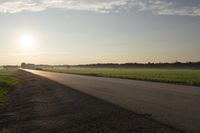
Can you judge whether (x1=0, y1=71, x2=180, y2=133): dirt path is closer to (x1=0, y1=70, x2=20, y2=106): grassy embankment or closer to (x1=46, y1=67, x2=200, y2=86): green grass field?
(x1=0, y1=70, x2=20, y2=106): grassy embankment

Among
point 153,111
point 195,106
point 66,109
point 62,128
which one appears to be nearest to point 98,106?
point 66,109

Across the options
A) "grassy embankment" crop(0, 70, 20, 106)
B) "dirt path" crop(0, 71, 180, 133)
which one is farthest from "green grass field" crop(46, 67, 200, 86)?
"dirt path" crop(0, 71, 180, 133)

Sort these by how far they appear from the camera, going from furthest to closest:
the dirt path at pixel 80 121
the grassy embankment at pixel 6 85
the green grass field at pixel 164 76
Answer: the green grass field at pixel 164 76
the grassy embankment at pixel 6 85
the dirt path at pixel 80 121

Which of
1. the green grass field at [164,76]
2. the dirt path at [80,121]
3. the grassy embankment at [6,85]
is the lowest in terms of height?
the grassy embankment at [6,85]

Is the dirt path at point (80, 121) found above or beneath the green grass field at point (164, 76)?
beneath

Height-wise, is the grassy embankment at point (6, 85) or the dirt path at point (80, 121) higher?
the dirt path at point (80, 121)

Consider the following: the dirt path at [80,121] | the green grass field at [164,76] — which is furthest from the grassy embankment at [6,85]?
the green grass field at [164,76]

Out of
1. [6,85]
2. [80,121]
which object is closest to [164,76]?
[6,85]

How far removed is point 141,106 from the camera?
1848cm

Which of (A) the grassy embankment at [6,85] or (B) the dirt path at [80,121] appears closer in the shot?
(B) the dirt path at [80,121]

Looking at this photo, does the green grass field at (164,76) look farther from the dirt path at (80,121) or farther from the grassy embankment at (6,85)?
the dirt path at (80,121)

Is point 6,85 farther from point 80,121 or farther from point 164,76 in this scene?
point 80,121

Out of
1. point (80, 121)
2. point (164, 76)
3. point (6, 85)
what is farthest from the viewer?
point (164, 76)

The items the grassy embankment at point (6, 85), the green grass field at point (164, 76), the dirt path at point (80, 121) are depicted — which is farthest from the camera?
the green grass field at point (164, 76)
